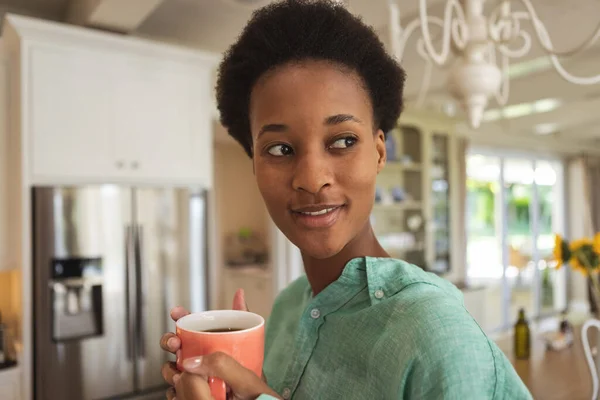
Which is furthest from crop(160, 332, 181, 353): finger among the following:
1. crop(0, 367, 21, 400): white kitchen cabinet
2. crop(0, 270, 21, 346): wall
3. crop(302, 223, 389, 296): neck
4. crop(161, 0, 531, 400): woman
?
crop(0, 270, 21, 346): wall

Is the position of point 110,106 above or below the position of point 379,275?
above

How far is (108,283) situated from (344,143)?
2.02 meters

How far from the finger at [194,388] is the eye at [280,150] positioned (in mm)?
288

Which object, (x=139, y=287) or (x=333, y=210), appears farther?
(x=139, y=287)

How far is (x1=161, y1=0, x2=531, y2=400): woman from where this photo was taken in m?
0.52

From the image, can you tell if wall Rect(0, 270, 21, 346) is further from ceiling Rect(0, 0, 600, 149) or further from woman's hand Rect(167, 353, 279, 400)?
woman's hand Rect(167, 353, 279, 400)

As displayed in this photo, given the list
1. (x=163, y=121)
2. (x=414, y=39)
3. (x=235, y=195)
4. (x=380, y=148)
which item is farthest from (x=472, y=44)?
(x=235, y=195)

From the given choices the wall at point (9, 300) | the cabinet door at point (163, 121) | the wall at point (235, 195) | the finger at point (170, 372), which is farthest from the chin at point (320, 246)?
the wall at point (235, 195)

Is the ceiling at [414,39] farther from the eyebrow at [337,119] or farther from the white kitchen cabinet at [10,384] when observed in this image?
the white kitchen cabinet at [10,384]

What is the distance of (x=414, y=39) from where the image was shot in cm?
287

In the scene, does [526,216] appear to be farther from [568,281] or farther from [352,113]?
[352,113]

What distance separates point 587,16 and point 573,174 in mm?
5385

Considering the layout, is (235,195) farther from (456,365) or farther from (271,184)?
(456,365)

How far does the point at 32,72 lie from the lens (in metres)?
2.16
